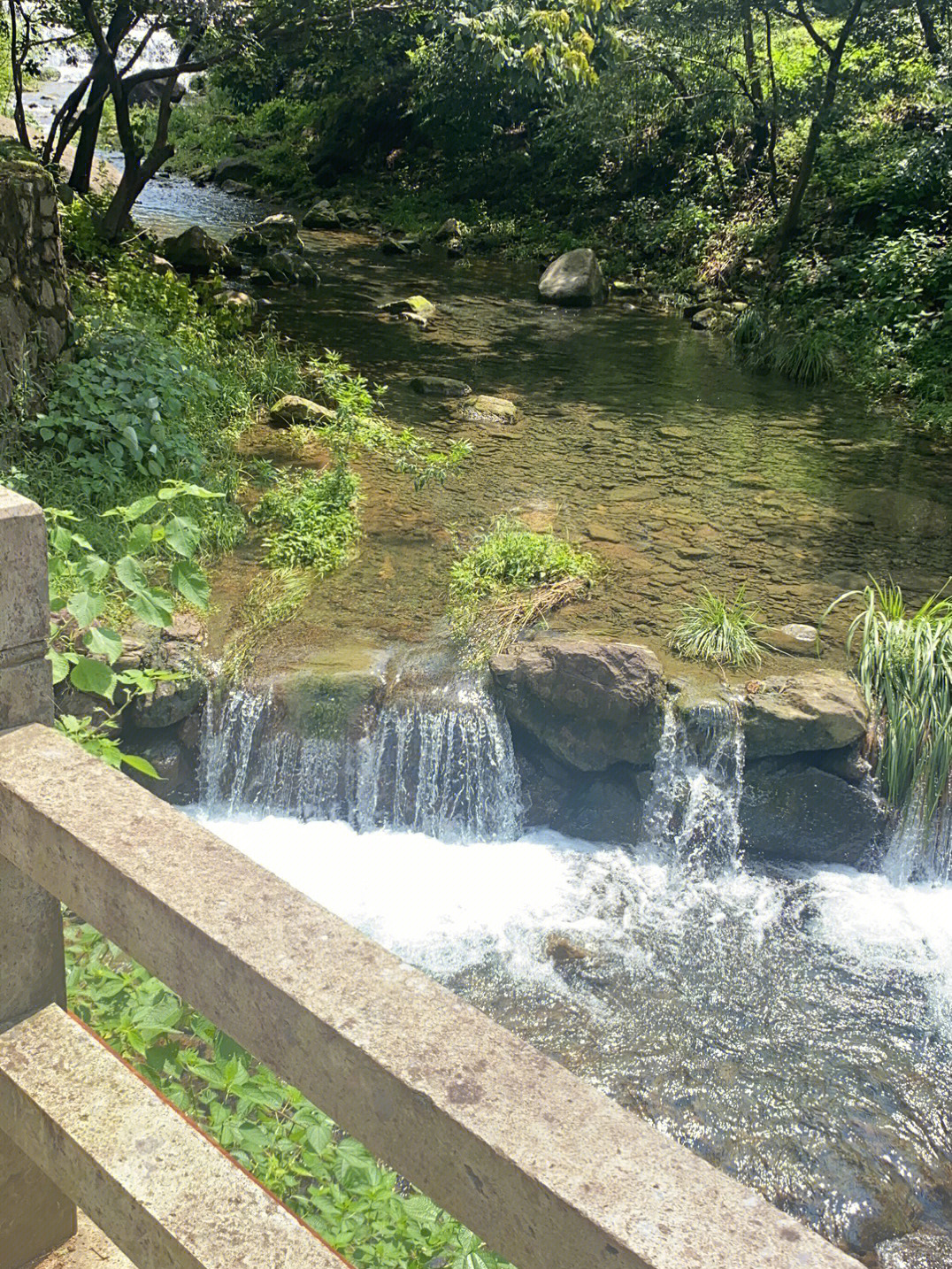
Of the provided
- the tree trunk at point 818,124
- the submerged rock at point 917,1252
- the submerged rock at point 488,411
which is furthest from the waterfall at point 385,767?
the tree trunk at point 818,124

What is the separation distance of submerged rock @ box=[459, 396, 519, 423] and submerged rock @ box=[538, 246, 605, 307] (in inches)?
221

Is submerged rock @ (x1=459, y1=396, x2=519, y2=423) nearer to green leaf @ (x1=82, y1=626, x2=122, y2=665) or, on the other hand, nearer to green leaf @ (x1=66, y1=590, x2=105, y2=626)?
green leaf @ (x1=66, y1=590, x2=105, y2=626)

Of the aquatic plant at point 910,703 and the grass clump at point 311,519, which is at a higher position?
the grass clump at point 311,519

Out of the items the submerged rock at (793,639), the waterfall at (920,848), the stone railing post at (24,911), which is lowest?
the waterfall at (920,848)

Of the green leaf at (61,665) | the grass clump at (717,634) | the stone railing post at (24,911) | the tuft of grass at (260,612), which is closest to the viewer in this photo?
the stone railing post at (24,911)

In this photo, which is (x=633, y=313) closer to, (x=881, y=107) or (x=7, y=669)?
(x=881, y=107)

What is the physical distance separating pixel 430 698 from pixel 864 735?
223 cm

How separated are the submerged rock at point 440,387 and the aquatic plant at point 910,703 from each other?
5.33 m

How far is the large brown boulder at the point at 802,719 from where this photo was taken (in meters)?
5.95

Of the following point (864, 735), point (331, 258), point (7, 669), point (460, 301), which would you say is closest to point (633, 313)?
point (460, 301)

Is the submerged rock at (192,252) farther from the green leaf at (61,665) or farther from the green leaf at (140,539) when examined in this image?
the green leaf at (61,665)

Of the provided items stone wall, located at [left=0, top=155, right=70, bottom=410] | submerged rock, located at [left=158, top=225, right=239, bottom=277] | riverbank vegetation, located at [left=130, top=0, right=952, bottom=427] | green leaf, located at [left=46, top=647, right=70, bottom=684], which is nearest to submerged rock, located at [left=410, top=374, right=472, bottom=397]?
riverbank vegetation, located at [left=130, top=0, right=952, bottom=427]

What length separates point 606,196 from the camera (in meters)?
19.8

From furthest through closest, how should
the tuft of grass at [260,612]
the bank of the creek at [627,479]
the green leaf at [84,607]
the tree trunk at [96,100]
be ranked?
1. the tree trunk at [96,100]
2. the bank of the creek at [627,479]
3. the tuft of grass at [260,612]
4. the green leaf at [84,607]
